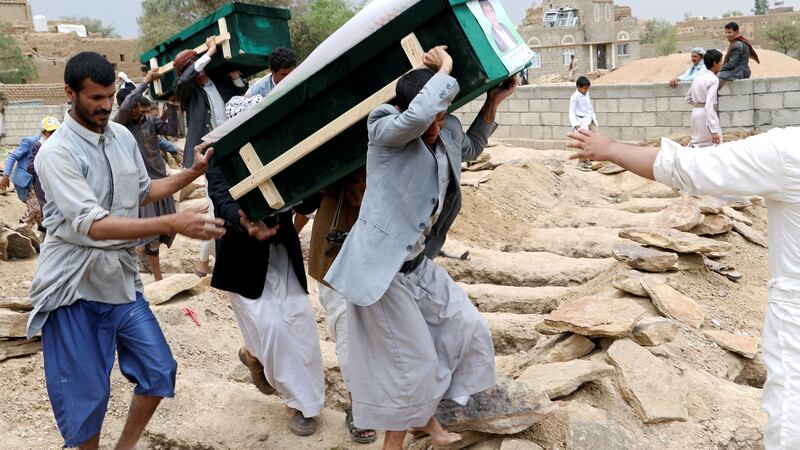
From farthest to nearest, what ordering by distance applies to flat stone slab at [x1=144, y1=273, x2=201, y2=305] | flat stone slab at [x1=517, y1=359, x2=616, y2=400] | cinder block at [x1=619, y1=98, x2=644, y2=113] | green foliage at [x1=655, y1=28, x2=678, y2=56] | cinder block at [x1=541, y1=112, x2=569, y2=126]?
green foliage at [x1=655, y1=28, x2=678, y2=56] < cinder block at [x1=541, y1=112, x2=569, y2=126] < cinder block at [x1=619, y1=98, x2=644, y2=113] < flat stone slab at [x1=144, y1=273, x2=201, y2=305] < flat stone slab at [x1=517, y1=359, x2=616, y2=400]

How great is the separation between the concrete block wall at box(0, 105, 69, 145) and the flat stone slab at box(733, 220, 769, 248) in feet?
72.3

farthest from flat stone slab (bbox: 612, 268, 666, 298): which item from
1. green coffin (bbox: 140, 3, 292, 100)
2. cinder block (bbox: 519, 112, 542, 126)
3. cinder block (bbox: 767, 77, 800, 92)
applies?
cinder block (bbox: 519, 112, 542, 126)

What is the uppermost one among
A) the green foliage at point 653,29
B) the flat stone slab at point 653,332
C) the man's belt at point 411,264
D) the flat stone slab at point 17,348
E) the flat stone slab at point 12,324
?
the man's belt at point 411,264

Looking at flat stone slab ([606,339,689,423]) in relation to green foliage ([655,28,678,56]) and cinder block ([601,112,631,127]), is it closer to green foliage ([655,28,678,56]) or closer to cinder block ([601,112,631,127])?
cinder block ([601,112,631,127])

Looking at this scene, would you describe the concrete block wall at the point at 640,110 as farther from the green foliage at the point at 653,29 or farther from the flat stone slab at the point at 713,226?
the green foliage at the point at 653,29

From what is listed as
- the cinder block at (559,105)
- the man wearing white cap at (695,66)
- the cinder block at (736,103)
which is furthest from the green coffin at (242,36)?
the cinder block at (559,105)

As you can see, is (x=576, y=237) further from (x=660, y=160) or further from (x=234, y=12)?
(x=660, y=160)

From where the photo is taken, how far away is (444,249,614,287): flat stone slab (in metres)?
7.11

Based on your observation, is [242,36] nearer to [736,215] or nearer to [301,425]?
[301,425]

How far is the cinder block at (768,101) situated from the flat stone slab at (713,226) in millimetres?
4981

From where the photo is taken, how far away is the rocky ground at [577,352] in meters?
3.82

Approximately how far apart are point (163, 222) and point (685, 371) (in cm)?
289

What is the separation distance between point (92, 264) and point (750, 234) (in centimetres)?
633

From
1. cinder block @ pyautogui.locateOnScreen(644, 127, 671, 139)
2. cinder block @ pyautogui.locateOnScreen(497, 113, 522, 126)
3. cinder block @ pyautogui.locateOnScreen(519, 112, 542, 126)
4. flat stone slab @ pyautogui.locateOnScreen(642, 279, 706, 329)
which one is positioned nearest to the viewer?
flat stone slab @ pyautogui.locateOnScreen(642, 279, 706, 329)
